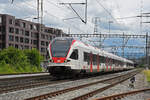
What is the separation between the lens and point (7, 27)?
3059 inches

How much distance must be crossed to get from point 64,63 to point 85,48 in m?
4.44

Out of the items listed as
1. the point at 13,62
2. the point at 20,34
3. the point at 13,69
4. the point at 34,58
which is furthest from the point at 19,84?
the point at 20,34

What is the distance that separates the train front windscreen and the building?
50.2 m

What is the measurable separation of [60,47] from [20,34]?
220 feet

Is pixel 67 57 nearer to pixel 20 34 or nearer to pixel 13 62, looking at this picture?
pixel 13 62

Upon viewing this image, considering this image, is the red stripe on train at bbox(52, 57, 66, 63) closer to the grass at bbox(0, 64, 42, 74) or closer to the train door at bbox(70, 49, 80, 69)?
the train door at bbox(70, 49, 80, 69)

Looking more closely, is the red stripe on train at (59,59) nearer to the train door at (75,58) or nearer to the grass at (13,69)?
the train door at (75,58)

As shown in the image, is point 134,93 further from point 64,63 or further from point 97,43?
point 97,43

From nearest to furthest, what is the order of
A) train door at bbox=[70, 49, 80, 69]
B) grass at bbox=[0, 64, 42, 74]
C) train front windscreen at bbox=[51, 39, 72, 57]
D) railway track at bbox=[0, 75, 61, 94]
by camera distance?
railway track at bbox=[0, 75, 61, 94] → train front windscreen at bbox=[51, 39, 72, 57] → train door at bbox=[70, 49, 80, 69] → grass at bbox=[0, 64, 42, 74]

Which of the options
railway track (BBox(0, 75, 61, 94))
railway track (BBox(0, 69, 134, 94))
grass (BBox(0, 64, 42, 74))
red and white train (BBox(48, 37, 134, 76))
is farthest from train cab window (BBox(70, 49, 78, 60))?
grass (BBox(0, 64, 42, 74))

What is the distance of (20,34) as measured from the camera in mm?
85062

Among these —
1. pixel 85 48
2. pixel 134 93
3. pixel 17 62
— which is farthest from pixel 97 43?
pixel 134 93

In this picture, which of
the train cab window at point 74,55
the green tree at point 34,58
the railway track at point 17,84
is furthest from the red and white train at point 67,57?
the green tree at point 34,58

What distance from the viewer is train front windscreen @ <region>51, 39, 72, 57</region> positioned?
787 inches
